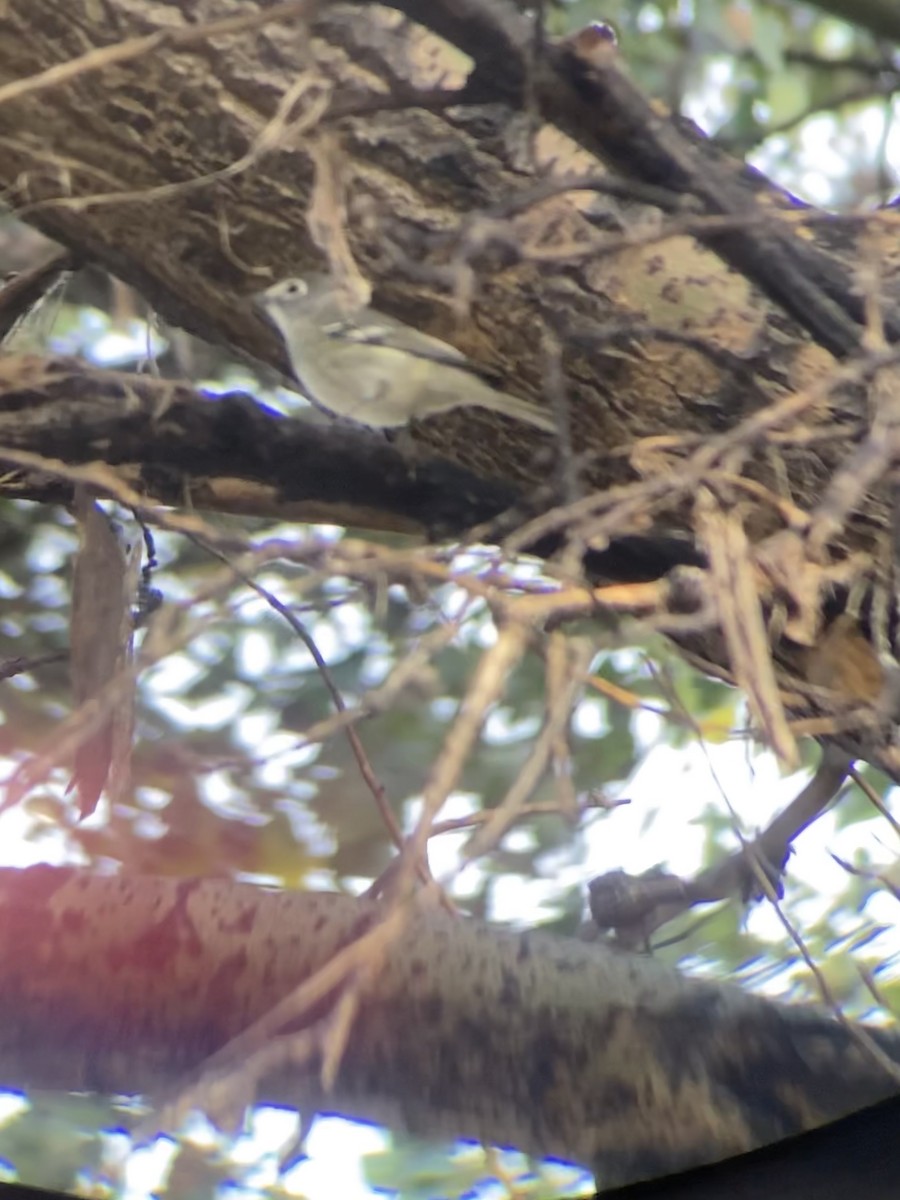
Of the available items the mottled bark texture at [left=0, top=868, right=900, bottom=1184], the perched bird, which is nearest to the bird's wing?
the perched bird

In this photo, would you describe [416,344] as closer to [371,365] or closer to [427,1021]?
[371,365]

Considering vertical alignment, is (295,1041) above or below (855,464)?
below

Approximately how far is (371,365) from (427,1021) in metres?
0.25

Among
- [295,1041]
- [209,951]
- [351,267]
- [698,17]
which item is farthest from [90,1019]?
[698,17]

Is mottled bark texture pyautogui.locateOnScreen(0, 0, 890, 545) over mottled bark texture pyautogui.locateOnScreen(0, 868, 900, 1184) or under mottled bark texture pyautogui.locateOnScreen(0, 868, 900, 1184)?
over

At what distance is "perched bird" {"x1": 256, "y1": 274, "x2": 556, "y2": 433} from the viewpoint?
16.0 inches

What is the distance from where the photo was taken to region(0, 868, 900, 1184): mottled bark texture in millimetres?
427

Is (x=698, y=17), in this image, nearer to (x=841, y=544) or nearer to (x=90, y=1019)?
(x=841, y=544)

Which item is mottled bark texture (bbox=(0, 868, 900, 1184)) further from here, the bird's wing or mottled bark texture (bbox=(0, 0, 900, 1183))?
the bird's wing

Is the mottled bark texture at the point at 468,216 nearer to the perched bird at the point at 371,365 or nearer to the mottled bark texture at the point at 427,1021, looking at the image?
the perched bird at the point at 371,365

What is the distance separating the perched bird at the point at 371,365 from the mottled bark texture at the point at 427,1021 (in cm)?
18

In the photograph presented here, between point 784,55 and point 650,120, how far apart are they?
46mm

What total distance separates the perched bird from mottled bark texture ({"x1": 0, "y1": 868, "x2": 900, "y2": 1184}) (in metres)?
0.18

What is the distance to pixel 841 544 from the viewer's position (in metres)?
0.39
